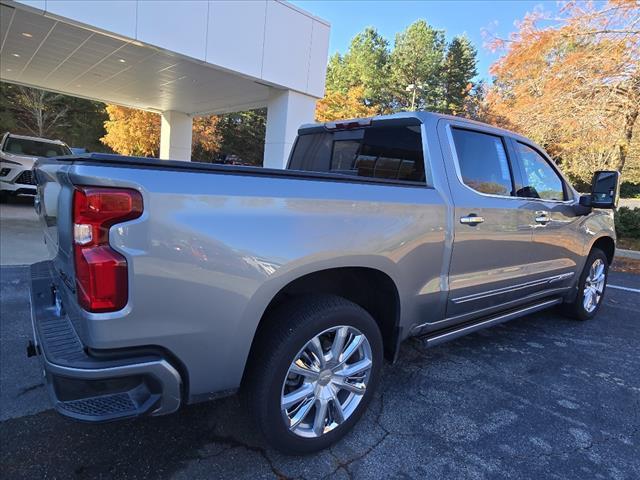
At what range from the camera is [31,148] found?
11.1m

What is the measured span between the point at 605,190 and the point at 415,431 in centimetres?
313

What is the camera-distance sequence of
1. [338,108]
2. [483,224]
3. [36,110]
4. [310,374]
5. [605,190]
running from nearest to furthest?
[310,374] < [483,224] < [605,190] < [338,108] < [36,110]

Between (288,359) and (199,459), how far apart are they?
0.77 m

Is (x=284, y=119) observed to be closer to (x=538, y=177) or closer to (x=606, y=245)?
(x=606, y=245)

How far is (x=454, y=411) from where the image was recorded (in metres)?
2.77

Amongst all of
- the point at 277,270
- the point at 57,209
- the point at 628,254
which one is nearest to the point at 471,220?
the point at 277,270

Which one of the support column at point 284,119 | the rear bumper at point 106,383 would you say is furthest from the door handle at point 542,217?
the support column at point 284,119

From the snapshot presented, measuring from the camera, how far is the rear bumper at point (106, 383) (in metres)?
1.61

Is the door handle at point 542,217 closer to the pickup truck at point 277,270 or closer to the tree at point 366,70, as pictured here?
the pickup truck at point 277,270

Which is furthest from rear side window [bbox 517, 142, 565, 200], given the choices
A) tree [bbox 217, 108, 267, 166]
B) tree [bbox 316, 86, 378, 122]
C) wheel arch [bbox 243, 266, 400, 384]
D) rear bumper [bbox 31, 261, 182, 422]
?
tree [bbox 217, 108, 267, 166]

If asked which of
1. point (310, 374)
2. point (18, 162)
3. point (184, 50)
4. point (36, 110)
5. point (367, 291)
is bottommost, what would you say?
point (310, 374)

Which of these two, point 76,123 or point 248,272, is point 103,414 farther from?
point 76,123

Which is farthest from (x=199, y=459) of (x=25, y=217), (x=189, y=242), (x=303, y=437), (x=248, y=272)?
(x=25, y=217)

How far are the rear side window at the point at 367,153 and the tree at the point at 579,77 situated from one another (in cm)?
873
